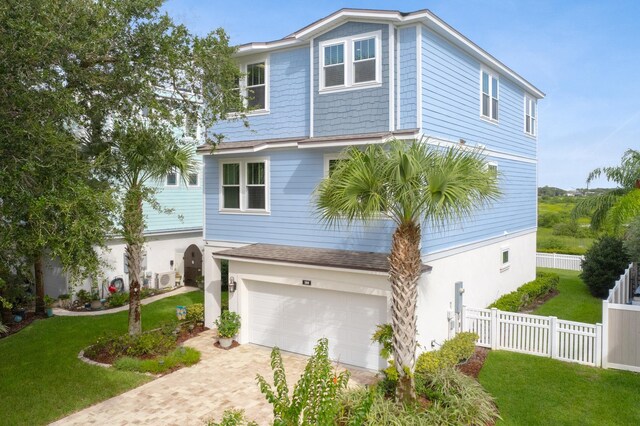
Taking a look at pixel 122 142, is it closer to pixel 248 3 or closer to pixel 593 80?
pixel 248 3

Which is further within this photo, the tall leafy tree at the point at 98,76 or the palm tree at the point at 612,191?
the palm tree at the point at 612,191

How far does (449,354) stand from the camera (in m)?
11.4

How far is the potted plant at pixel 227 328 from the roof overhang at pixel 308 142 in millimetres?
4888

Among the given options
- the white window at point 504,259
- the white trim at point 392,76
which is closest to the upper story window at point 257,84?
the white trim at point 392,76

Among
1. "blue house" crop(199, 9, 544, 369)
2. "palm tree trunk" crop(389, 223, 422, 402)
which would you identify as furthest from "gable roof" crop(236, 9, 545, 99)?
"palm tree trunk" crop(389, 223, 422, 402)

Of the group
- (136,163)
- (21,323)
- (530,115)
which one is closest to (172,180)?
(21,323)

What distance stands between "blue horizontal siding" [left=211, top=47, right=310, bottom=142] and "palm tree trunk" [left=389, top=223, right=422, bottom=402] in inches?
235

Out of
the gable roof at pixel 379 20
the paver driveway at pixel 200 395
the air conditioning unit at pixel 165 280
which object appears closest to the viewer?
the paver driveway at pixel 200 395

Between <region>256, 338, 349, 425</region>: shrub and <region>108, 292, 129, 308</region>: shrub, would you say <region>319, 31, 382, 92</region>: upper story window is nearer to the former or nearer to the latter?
<region>256, 338, 349, 425</region>: shrub

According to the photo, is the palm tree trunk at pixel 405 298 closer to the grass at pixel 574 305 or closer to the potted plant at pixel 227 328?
the potted plant at pixel 227 328

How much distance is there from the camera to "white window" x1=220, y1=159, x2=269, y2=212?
14.5 meters

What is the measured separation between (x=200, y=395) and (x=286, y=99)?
28.4 feet

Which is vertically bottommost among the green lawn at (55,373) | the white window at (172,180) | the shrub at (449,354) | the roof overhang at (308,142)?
the green lawn at (55,373)

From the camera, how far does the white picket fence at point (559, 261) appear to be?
1097 inches
